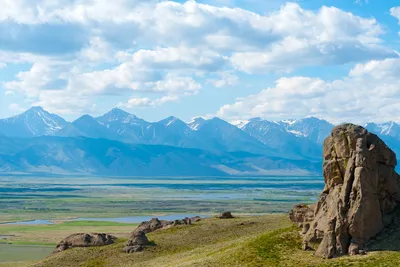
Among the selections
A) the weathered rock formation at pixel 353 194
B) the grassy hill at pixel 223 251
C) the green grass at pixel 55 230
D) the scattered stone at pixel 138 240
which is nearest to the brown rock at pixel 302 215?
the grassy hill at pixel 223 251

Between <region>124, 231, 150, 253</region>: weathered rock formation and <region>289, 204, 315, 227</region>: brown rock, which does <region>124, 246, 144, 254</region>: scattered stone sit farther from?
<region>289, 204, 315, 227</region>: brown rock

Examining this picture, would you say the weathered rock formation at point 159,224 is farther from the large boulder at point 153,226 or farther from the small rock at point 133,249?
the small rock at point 133,249

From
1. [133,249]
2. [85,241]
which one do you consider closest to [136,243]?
[133,249]

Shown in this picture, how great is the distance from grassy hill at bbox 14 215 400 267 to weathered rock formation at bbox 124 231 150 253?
1.06m

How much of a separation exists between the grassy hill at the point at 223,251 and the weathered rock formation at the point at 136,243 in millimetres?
1056

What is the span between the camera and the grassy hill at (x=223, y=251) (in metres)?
49.7

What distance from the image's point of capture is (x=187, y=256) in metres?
62.3

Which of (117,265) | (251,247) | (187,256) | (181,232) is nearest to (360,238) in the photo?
(251,247)

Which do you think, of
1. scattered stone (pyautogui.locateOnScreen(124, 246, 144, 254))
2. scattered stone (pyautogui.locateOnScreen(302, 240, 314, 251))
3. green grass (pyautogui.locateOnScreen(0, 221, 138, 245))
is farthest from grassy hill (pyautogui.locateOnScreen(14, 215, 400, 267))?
green grass (pyautogui.locateOnScreen(0, 221, 138, 245))

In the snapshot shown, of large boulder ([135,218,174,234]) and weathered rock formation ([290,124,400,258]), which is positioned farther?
large boulder ([135,218,174,234])

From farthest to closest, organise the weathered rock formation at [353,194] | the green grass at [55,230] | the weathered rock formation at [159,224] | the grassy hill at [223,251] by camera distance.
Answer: the green grass at [55,230] → the weathered rock formation at [159,224] → the grassy hill at [223,251] → the weathered rock formation at [353,194]

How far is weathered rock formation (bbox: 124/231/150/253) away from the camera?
69.2m

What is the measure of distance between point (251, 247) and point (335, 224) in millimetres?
9226

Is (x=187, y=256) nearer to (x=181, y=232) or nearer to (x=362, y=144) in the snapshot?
(x=181, y=232)
